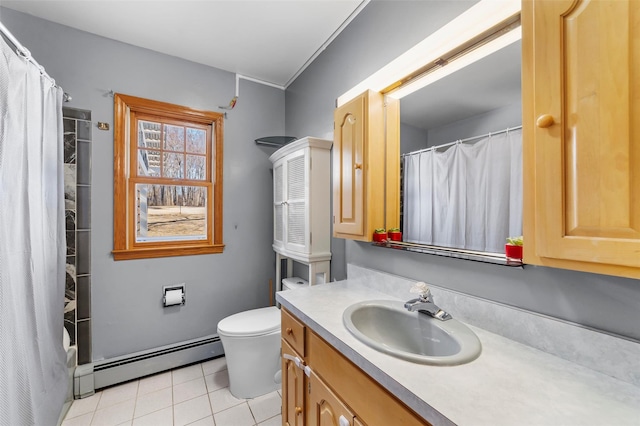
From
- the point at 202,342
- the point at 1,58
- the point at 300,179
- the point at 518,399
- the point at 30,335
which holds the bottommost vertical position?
the point at 202,342

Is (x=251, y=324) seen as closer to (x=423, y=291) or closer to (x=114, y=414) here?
(x=114, y=414)

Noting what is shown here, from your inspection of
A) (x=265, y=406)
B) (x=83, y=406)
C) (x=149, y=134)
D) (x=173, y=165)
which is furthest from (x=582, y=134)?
(x=83, y=406)

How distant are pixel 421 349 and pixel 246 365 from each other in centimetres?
128

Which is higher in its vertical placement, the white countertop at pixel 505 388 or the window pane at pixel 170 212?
the window pane at pixel 170 212

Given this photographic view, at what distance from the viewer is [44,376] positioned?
1.35 m

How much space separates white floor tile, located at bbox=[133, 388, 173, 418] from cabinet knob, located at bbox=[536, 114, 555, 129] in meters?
2.45

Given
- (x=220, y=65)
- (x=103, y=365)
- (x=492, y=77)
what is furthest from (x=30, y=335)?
(x=492, y=77)

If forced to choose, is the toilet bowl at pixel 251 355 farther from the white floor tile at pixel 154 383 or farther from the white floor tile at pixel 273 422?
the white floor tile at pixel 154 383

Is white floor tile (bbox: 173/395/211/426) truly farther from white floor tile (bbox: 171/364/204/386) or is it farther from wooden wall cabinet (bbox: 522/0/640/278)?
wooden wall cabinet (bbox: 522/0/640/278)

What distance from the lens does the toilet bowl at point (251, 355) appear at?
1742 mm

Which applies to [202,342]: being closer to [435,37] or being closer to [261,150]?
[261,150]

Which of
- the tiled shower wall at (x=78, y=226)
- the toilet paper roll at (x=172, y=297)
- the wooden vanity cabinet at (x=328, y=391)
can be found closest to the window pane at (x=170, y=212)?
the tiled shower wall at (x=78, y=226)

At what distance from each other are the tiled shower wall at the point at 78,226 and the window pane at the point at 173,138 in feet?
1.64

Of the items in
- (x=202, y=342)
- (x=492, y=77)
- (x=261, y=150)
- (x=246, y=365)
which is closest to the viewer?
(x=492, y=77)
